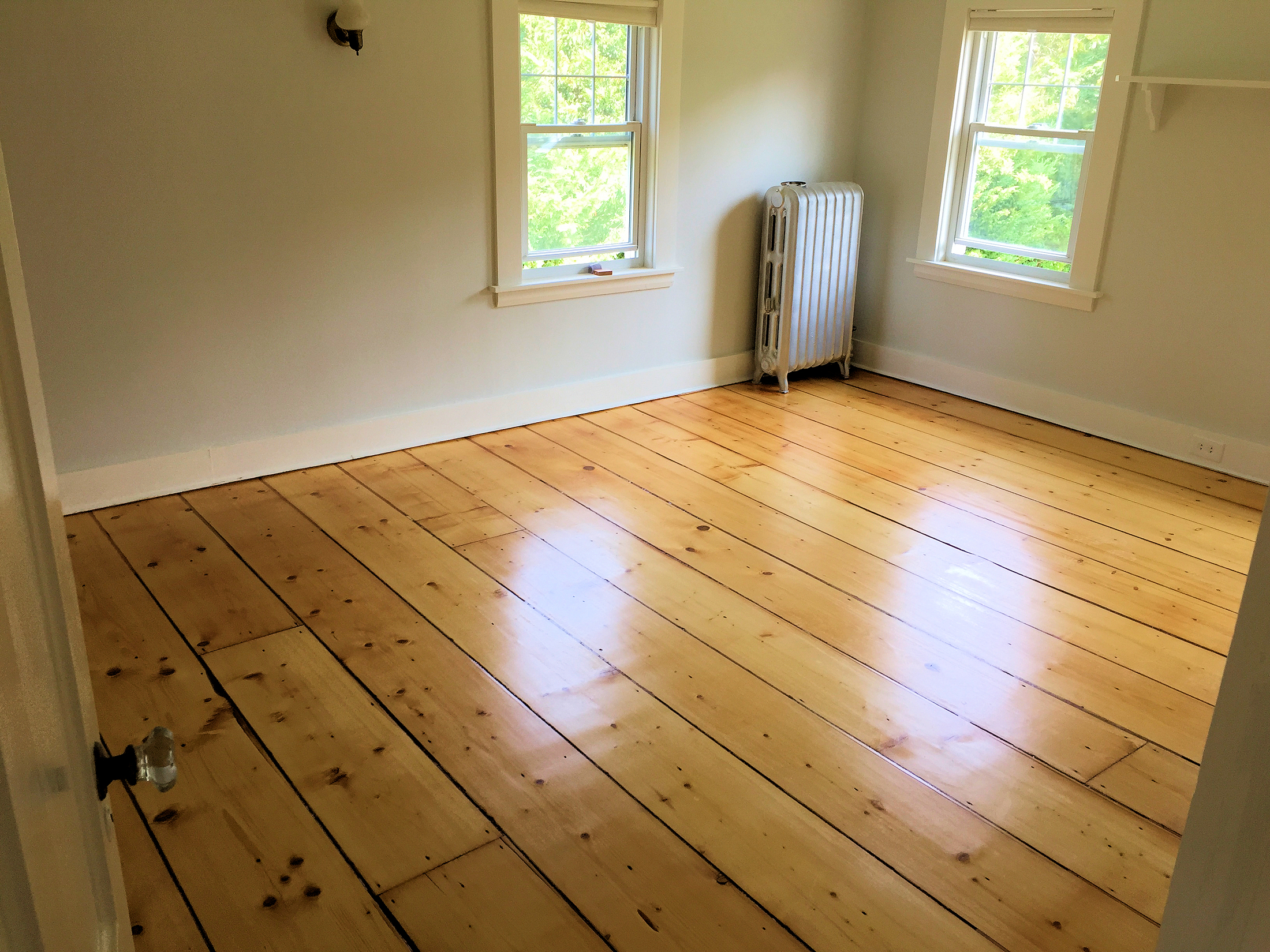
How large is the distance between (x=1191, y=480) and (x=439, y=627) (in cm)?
317

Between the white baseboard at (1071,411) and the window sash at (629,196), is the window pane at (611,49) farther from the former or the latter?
the white baseboard at (1071,411)

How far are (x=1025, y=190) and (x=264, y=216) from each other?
11.2 ft

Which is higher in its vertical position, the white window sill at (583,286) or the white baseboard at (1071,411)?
Result: the white window sill at (583,286)

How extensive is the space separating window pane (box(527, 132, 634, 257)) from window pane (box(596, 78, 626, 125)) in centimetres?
7

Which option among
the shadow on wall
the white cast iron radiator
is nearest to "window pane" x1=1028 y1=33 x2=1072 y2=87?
the white cast iron radiator

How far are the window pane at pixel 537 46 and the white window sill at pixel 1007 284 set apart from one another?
2180mm

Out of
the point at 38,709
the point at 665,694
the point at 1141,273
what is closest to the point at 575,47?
the point at 1141,273

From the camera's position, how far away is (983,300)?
523 centimetres

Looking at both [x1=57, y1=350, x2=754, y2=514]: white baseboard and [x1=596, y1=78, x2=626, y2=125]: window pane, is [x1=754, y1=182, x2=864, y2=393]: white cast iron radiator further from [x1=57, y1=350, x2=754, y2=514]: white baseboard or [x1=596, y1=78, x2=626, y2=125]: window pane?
[x1=596, y1=78, x2=626, y2=125]: window pane

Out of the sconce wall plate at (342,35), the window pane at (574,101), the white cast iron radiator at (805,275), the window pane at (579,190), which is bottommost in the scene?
the white cast iron radiator at (805,275)

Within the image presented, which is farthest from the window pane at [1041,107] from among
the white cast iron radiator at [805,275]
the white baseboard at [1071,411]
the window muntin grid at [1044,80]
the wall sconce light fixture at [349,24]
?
the wall sconce light fixture at [349,24]

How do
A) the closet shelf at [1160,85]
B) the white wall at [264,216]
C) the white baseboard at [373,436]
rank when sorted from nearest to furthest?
the white wall at [264,216] < the white baseboard at [373,436] < the closet shelf at [1160,85]

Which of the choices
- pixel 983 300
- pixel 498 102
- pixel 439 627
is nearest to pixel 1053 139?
pixel 983 300

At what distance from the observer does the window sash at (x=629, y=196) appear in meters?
4.45
